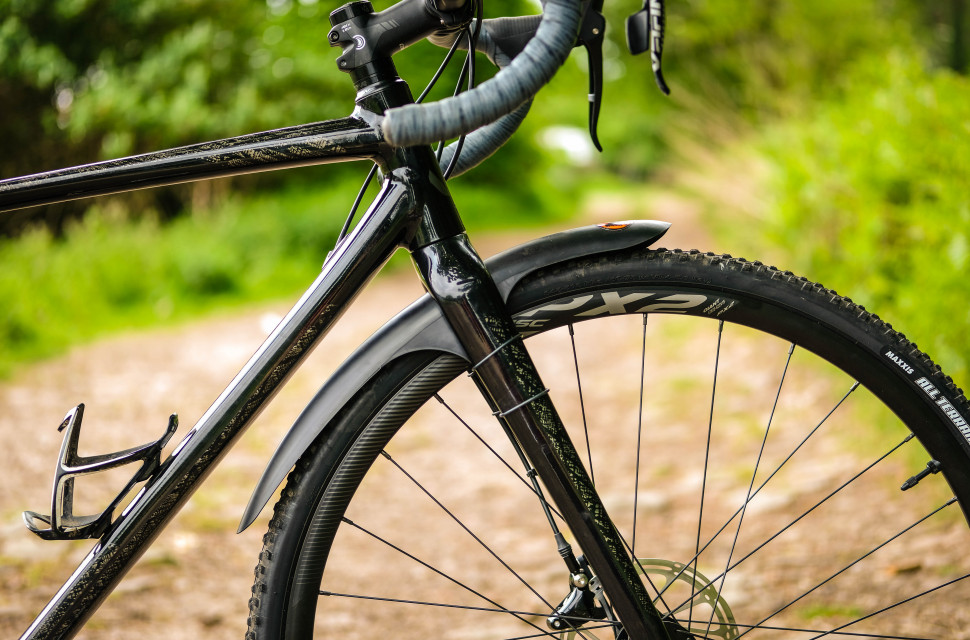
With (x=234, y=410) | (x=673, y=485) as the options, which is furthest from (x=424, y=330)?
(x=673, y=485)

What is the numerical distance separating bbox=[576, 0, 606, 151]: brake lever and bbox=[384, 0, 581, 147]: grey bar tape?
190mm

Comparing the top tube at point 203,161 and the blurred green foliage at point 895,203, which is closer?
the top tube at point 203,161

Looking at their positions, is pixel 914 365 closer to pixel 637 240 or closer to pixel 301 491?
pixel 637 240

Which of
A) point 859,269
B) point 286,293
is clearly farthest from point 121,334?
point 859,269

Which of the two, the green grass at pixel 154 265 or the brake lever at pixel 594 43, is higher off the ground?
the green grass at pixel 154 265

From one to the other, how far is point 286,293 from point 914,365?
6.36 m

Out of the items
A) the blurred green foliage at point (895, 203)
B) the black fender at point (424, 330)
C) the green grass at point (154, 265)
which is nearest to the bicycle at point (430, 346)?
the black fender at point (424, 330)

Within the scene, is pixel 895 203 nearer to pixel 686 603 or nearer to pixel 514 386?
pixel 686 603

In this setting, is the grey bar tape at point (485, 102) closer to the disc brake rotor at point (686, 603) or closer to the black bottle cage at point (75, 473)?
the black bottle cage at point (75, 473)

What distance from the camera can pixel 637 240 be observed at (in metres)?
1.16

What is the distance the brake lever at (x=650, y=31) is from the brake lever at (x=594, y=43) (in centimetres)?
5

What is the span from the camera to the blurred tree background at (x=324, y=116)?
2906mm

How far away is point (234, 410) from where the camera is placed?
3.88 feet

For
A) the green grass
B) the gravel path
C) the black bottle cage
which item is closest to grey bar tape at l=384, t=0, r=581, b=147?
the black bottle cage
